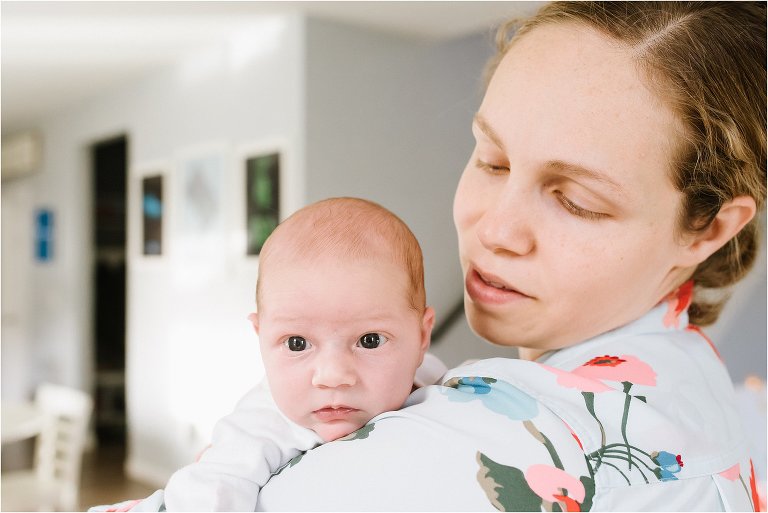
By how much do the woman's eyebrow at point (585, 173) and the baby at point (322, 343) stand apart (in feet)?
0.62

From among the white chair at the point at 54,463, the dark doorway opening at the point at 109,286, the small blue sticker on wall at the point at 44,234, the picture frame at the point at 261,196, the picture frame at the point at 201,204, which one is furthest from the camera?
the small blue sticker on wall at the point at 44,234

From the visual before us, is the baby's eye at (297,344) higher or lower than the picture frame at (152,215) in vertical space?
lower

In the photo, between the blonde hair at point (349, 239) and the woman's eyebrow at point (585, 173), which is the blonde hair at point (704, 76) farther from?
the blonde hair at point (349, 239)

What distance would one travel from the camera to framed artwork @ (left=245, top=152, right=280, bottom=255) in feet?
11.5

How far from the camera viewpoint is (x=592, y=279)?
2.31 feet

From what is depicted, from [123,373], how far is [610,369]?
21.2ft

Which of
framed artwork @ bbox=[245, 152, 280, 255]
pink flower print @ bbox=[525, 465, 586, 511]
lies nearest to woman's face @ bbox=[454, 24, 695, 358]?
pink flower print @ bbox=[525, 465, 586, 511]

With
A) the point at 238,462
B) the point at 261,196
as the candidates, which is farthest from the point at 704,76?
the point at 261,196

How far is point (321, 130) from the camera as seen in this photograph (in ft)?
11.1

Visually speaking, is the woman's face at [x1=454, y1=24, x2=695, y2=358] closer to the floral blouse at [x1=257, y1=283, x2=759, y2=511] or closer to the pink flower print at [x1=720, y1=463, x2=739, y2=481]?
the floral blouse at [x1=257, y1=283, x2=759, y2=511]

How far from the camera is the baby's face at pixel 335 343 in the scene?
661 mm

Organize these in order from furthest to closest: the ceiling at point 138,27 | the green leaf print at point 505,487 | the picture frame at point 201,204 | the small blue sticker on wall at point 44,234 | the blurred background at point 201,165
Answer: the small blue sticker on wall at point 44,234, the picture frame at point 201,204, the ceiling at point 138,27, the blurred background at point 201,165, the green leaf print at point 505,487

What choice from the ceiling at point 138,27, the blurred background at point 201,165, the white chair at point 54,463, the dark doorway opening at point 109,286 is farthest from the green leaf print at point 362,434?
the dark doorway opening at point 109,286

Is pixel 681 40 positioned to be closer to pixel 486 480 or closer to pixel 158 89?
pixel 486 480
